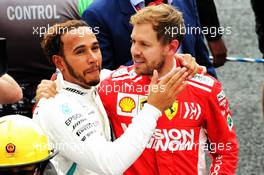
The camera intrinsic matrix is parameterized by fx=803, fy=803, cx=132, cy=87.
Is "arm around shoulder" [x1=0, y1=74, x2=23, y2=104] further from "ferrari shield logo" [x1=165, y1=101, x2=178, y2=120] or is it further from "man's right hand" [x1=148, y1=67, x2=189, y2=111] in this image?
"ferrari shield logo" [x1=165, y1=101, x2=178, y2=120]

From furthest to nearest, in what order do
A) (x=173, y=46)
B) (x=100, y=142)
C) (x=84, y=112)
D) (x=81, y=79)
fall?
(x=173, y=46), (x=81, y=79), (x=84, y=112), (x=100, y=142)

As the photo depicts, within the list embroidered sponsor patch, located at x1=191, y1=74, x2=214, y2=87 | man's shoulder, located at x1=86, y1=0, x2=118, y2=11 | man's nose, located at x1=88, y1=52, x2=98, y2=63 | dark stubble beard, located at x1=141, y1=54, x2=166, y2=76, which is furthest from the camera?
man's shoulder, located at x1=86, y1=0, x2=118, y2=11

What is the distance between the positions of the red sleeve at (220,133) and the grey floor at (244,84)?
302cm

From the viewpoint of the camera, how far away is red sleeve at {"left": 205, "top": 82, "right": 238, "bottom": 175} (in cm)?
475

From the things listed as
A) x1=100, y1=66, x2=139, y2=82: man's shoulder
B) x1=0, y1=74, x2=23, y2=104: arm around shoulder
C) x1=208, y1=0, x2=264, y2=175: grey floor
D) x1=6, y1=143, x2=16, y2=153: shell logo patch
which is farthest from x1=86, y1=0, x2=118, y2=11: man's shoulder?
x1=208, y1=0, x2=264, y2=175: grey floor

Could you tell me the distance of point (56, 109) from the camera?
14.1ft

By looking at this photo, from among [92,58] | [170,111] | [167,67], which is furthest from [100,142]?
[167,67]

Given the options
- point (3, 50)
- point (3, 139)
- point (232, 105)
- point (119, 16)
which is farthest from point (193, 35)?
point (232, 105)

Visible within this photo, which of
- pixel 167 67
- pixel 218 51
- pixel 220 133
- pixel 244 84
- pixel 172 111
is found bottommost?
pixel 244 84

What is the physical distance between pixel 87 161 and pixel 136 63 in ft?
2.51

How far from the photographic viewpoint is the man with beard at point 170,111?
4688 mm

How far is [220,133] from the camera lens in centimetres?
477

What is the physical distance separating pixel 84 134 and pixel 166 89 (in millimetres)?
498

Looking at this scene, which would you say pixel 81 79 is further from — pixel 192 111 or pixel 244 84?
pixel 244 84
